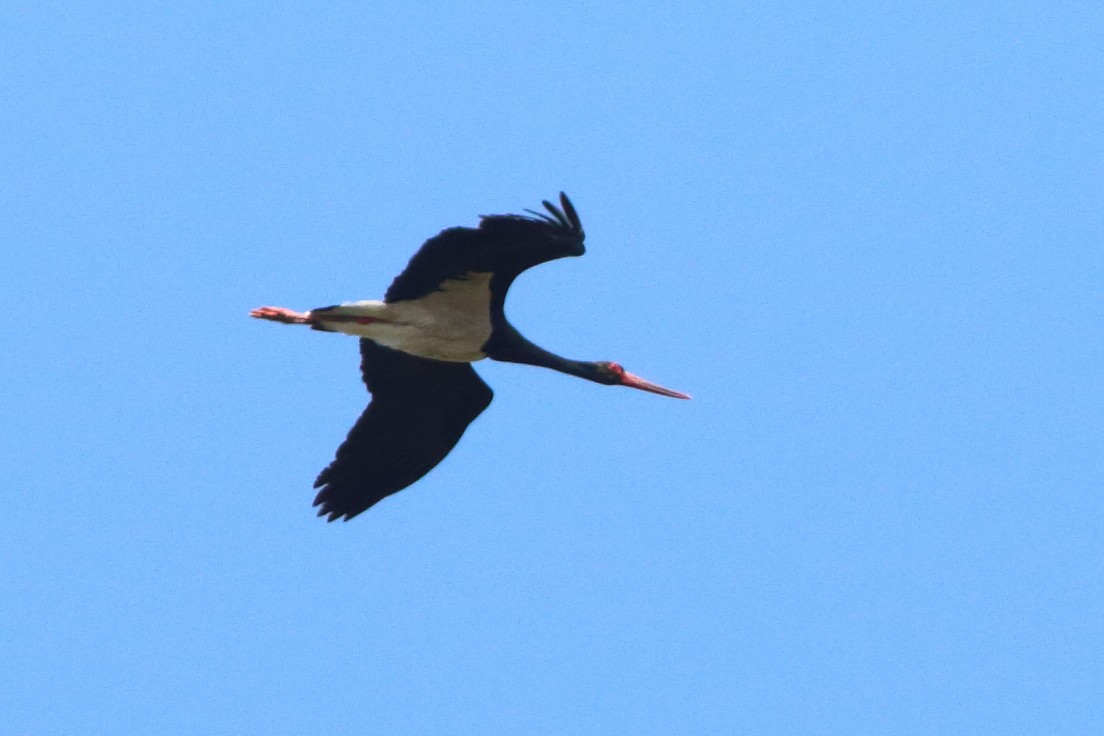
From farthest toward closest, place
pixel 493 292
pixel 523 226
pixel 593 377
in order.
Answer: pixel 593 377 → pixel 493 292 → pixel 523 226

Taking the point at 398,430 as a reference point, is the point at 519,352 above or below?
above

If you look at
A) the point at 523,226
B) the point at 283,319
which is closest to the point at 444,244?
the point at 523,226

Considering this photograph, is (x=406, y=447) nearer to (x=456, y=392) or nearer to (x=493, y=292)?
(x=456, y=392)

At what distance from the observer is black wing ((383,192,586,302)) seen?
15.9 metres

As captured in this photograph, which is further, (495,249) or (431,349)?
(431,349)

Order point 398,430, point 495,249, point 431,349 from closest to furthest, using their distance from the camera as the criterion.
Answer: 1. point 495,249
2. point 431,349
3. point 398,430

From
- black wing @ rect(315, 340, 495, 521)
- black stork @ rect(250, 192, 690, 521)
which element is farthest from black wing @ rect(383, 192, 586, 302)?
black wing @ rect(315, 340, 495, 521)

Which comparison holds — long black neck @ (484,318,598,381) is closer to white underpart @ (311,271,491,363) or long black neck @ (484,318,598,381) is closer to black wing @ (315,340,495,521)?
white underpart @ (311,271,491,363)

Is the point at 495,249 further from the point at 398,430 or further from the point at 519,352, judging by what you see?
the point at 398,430

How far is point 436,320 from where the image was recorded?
17391mm

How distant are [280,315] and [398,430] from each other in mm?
1483

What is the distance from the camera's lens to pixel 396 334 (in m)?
17.5

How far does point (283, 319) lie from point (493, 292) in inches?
70.2

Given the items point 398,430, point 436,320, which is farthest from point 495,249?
point 398,430
